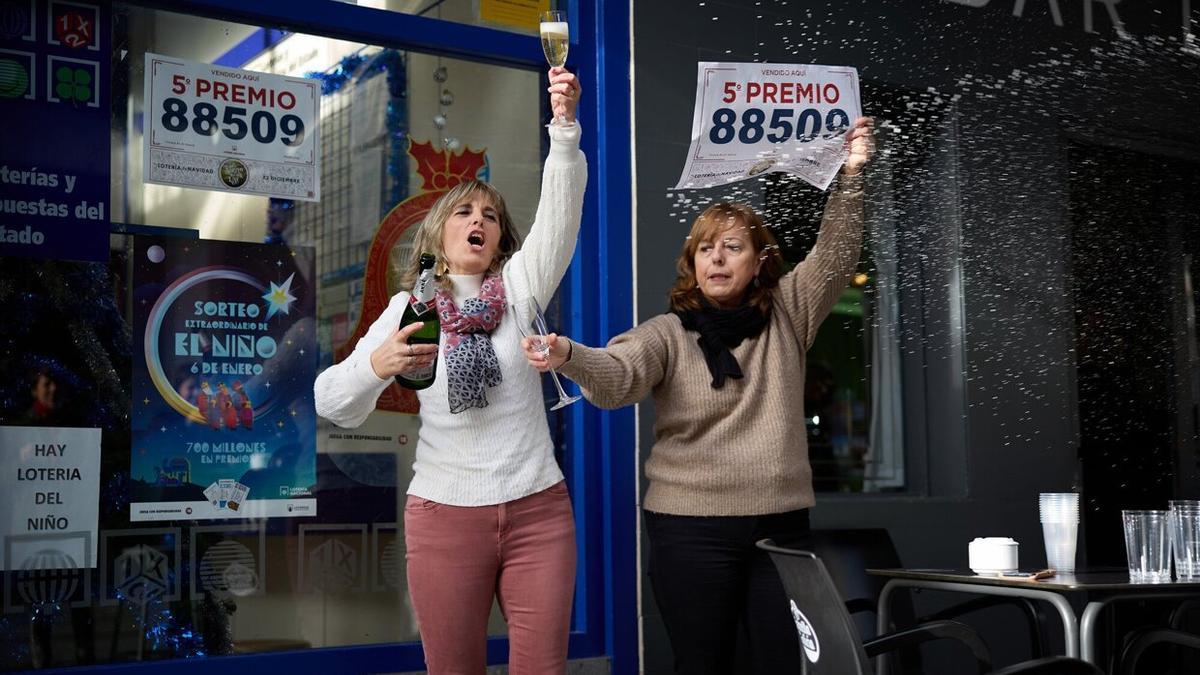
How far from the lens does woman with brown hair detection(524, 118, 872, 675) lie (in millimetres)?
3604

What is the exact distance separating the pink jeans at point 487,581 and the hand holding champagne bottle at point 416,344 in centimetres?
33

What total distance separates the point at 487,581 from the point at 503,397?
466 mm

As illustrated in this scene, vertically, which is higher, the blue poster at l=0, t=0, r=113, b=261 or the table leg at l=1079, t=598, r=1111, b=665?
the blue poster at l=0, t=0, r=113, b=261

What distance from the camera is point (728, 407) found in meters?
3.73

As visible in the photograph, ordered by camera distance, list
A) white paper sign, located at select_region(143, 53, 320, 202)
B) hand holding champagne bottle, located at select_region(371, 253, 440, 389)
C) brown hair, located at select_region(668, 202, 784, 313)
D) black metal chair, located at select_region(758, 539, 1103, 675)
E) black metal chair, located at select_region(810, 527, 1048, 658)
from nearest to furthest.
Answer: black metal chair, located at select_region(758, 539, 1103, 675) → hand holding champagne bottle, located at select_region(371, 253, 440, 389) → brown hair, located at select_region(668, 202, 784, 313) → black metal chair, located at select_region(810, 527, 1048, 658) → white paper sign, located at select_region(143, 53, 320, 202)

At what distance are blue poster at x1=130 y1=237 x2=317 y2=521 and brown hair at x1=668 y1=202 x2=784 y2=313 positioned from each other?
4.19ft

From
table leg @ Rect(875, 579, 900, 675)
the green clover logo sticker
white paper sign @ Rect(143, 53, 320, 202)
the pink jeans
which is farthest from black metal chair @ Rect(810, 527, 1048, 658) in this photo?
the green clover logo sticker

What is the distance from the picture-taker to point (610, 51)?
4879mm

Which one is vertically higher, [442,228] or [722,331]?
[442,228]

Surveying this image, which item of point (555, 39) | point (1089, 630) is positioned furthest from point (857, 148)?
point (1089, 630)

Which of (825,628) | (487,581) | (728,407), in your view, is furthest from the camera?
(728,407)

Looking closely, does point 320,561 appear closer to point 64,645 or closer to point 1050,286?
point 64,645

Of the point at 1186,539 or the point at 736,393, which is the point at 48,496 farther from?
the point at 1186,539

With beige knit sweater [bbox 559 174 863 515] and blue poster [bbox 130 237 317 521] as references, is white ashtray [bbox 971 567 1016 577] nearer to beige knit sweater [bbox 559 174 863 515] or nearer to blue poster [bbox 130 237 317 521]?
beige knit sweater [bbox 559 174 863 515]
